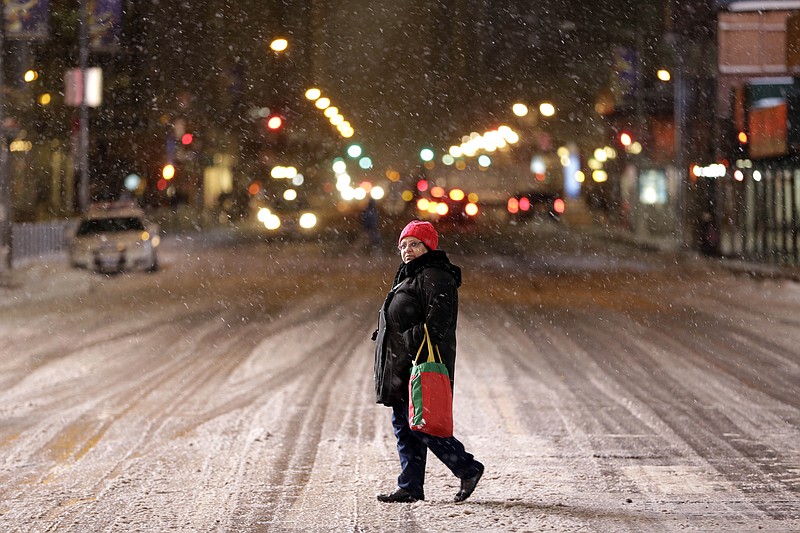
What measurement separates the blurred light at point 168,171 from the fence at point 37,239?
15113mm

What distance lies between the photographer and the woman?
6699 millimetres

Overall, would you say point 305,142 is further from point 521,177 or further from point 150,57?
point 150,57

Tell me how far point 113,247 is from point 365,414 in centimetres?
2013

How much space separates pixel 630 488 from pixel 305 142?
67.8 metres

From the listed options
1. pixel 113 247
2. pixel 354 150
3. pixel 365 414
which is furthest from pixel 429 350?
pixel 354 150

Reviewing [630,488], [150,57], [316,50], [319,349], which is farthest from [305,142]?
[630,488]

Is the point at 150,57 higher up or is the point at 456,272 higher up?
the point at 150,57

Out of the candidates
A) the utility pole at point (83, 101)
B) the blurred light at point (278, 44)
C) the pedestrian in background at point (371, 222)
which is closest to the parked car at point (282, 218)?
the blurred light at point (278, 44)

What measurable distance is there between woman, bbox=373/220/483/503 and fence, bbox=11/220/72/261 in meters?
25.8

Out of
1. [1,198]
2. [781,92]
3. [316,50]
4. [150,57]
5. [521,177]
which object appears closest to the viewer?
[1,198]

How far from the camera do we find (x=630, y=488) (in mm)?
7395

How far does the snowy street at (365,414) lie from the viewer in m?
6.84

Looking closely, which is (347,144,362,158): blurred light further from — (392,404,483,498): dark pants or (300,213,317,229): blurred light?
(392,404,483,498): dark pants

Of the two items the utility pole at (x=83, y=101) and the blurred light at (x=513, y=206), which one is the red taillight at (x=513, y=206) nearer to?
the blurred light at (x=513, y=206)
